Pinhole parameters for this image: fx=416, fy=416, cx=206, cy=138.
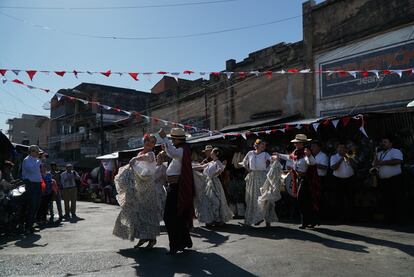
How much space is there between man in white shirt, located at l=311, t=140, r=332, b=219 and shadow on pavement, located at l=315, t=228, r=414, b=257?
199cm

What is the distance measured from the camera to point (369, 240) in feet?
22.6

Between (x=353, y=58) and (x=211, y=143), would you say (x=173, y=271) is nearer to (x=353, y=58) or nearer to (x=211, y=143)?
(x=211, y=143)

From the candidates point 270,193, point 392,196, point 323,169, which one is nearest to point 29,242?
point 270,193

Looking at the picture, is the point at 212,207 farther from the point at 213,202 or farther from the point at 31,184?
the point at 31,184

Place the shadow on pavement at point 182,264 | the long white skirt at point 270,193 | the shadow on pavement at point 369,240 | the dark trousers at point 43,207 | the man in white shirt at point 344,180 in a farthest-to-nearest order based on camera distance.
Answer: the dark trousers at point 43,207, the man in white shirt at point 344,180, the long white skirt at point 270,193, the shadow on pavement at point 369,240, the shadow on pavement at point 182,264

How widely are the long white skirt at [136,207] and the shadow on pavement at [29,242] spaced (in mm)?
1822

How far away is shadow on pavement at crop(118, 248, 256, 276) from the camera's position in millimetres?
5117

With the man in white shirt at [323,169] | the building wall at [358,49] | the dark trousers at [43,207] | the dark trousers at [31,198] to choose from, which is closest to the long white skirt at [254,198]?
the man in white shirt at [323,169]

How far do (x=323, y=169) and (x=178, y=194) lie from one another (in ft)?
15.5

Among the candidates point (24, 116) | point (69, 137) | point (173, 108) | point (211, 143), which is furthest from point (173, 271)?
point (24, 116)

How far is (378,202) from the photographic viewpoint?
952 centimetres

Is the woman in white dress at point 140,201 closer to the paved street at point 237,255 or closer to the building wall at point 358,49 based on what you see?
the paved street at point 237,255

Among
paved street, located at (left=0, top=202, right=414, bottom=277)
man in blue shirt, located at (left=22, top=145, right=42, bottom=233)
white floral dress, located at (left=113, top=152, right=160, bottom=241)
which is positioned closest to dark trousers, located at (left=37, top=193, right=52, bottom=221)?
man in blue shirt, located at (left=22, top=145, right=42, bottom=233)

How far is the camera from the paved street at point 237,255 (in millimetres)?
5160
